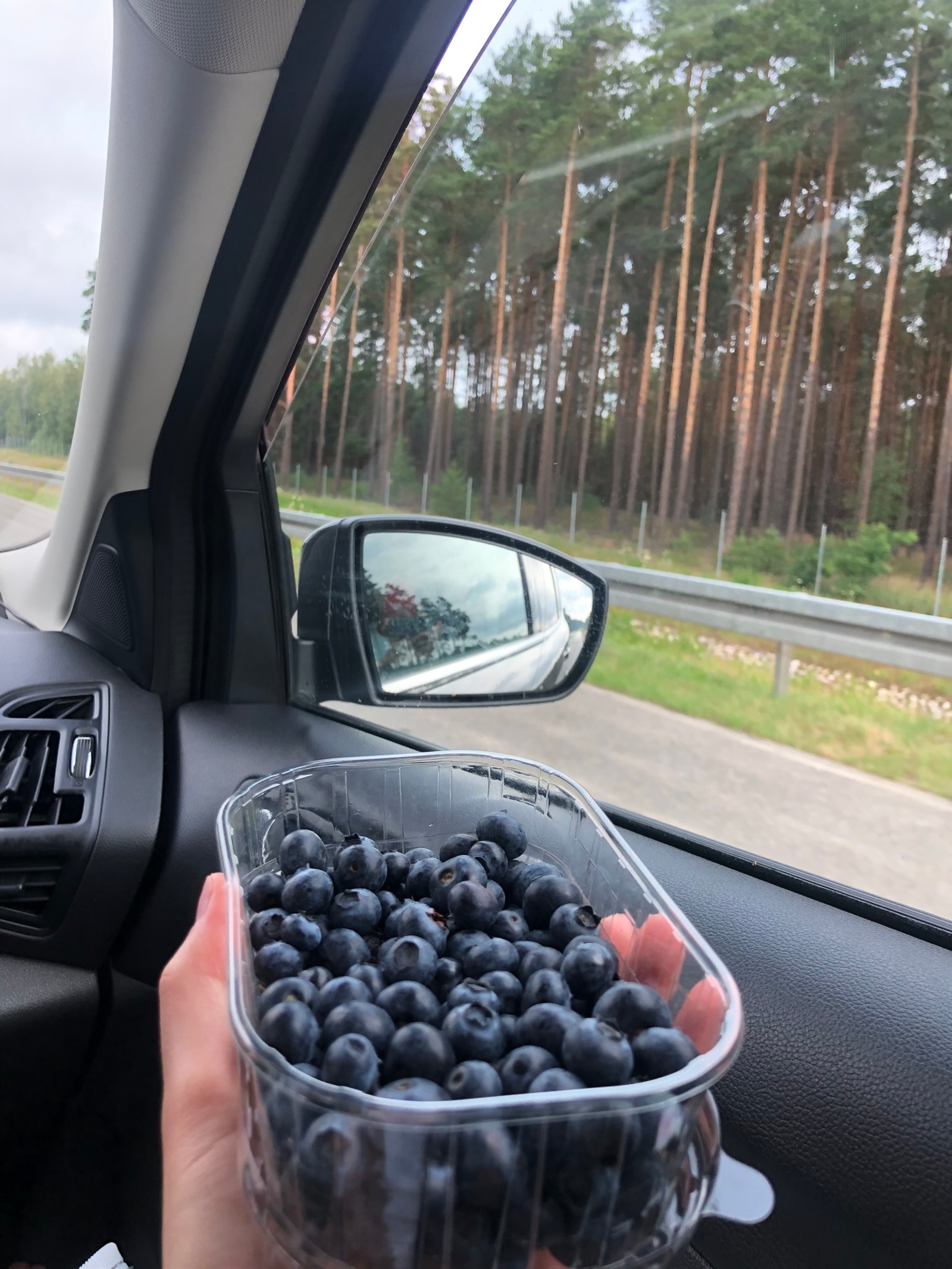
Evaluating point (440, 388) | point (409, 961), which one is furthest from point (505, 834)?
point (440, 388)

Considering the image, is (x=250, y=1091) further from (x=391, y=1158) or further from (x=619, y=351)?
(x=619, y=351)

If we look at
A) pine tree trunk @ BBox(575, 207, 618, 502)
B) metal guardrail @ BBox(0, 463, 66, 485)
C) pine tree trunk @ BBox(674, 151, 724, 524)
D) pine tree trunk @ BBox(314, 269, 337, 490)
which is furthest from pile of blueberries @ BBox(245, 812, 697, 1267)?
metal guardrail @ BBox(0, 463, 66, 485)

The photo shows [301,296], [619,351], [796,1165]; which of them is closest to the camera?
[796,1165]

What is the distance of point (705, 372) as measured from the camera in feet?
5.40

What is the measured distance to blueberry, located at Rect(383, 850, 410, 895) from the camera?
956 millimetres

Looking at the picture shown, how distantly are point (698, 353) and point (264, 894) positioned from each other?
1.28 meters

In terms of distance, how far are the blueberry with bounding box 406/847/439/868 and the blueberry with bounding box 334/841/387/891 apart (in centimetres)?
4

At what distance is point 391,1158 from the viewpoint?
57 centimetres

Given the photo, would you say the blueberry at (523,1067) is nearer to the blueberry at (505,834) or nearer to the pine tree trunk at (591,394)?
the blueberry at (505,834)

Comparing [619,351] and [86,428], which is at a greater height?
[619,351]

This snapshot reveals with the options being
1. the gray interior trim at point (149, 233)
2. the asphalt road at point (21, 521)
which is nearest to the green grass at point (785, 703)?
the gray interior trim at point (149, 233)

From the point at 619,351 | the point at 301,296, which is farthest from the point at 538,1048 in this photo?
the point at 301,296

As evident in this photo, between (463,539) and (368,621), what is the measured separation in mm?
362

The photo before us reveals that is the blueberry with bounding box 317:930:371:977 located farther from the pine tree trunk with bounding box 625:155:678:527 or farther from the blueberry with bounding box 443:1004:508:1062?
the pine tree trunk with bounding box 625:155:678:527
